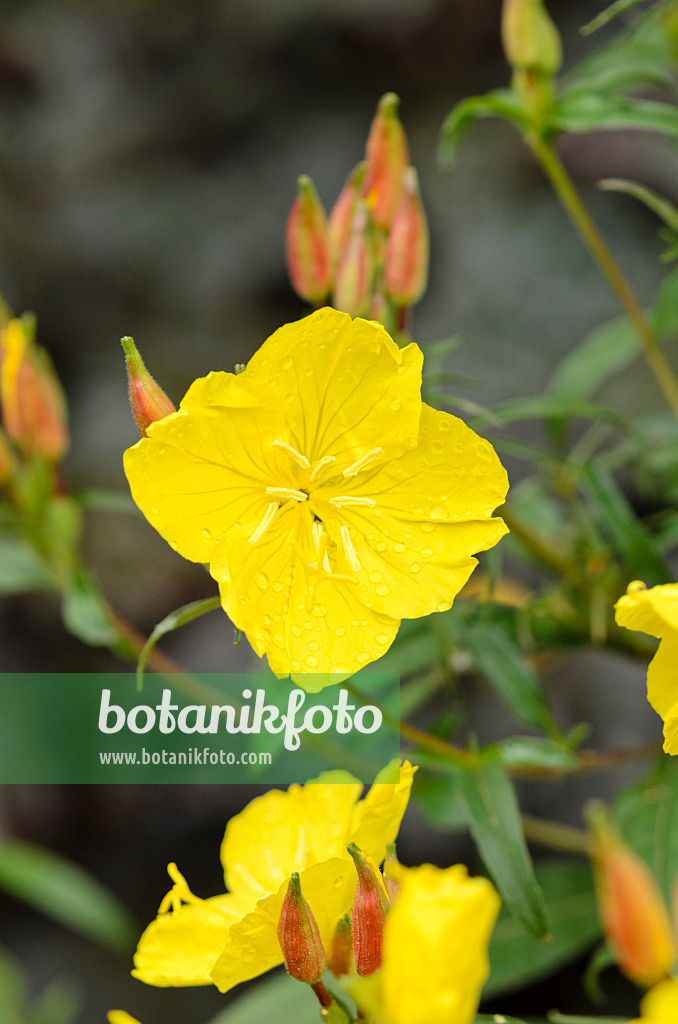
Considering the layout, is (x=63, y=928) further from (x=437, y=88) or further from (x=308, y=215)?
(x=437, y=88)

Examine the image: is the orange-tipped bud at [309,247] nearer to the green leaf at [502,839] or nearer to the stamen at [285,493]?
the stamen at [285,493]

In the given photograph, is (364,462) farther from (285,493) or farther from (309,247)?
(309,247)

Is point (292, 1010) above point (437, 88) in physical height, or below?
below

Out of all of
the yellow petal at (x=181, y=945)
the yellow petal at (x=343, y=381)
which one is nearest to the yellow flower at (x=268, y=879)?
the yellow petal at (x=181, y=945)

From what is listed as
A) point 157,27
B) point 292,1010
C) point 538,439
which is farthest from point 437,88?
point 292,1010

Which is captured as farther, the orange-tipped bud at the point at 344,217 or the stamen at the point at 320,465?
the orange-tipped bud at the point at 344,217

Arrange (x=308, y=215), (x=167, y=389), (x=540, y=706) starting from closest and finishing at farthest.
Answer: (x=308, y=215) → (x=540, y=706) → (x=167, y=389)
